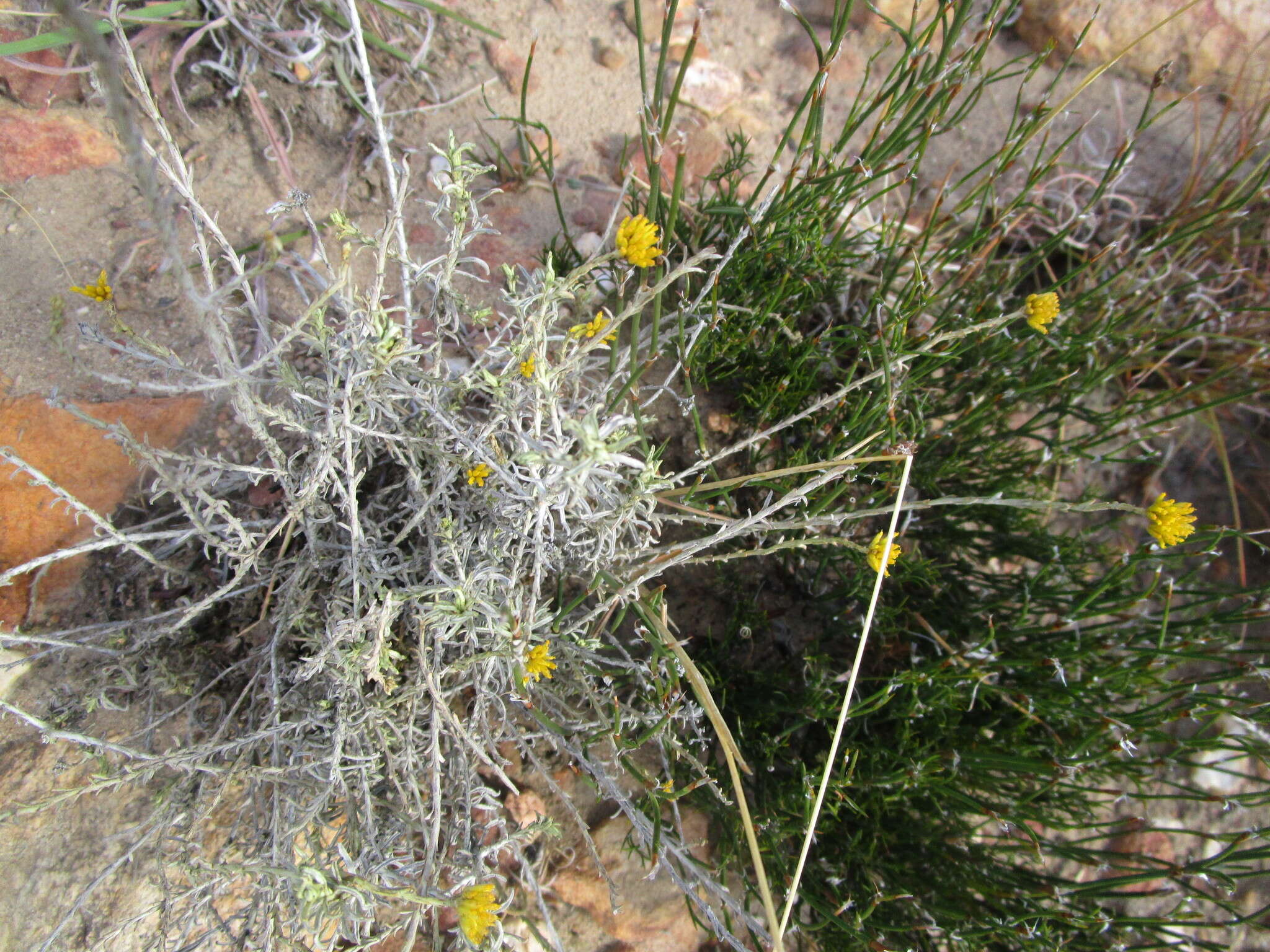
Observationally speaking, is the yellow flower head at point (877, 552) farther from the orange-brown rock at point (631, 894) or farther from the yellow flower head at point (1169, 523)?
the orange-brown rock at point (631, 894)

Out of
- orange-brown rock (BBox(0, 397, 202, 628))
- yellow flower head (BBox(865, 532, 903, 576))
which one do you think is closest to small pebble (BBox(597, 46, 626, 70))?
orange-brown rock (BBox(0, 397, 202, 628))

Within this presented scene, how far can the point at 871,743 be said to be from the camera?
6.26 feet

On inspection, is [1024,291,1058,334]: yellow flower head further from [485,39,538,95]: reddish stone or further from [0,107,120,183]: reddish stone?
[0,107,120,183]: reddish stone

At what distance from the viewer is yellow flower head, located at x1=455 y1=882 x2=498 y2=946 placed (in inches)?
44.6

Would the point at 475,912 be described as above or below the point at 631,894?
above

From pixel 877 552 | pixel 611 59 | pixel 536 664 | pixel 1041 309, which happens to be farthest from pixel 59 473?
pixel 1041 309

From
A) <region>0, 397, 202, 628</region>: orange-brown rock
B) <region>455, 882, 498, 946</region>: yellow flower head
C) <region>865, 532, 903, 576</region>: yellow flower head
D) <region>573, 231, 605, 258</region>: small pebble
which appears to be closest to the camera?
<region>455, 882, 498, 946</region>: yellow flower head

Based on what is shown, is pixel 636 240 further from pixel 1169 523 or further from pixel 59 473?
pixel 59 473

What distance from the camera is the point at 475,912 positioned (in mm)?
1143

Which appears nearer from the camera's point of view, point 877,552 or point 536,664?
point 536,664

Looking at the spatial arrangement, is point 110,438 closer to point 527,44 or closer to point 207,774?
point 207,774

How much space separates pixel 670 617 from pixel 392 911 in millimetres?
987

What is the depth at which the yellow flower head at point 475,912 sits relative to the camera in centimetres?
113

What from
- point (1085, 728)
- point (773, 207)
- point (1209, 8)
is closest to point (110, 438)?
point (773, 207)
